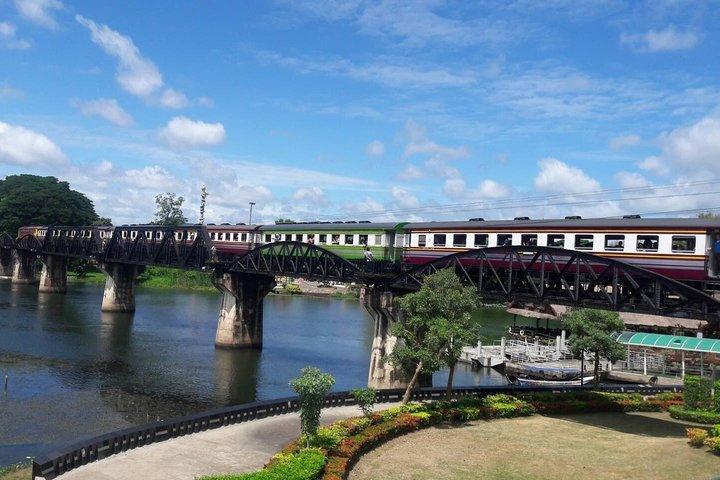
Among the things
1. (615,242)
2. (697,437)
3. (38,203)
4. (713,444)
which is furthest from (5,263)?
(713,444)

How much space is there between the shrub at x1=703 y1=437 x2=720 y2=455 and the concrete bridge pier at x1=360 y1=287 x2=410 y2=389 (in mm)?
20436

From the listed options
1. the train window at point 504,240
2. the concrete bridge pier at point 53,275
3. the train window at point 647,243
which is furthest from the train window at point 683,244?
the concrete bridge pier at point 53,275

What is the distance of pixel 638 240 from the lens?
32.0 metres

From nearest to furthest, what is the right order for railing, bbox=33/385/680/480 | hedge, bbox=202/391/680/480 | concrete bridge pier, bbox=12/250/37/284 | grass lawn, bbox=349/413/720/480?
railing, bbox=33/385/680/480 < hedge, bbox=202/391/680/480 < grass lawn, bbox=349/413/720/480 < concrete bridge pier, bbox=12/250/37/284

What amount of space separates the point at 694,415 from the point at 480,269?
531 inches

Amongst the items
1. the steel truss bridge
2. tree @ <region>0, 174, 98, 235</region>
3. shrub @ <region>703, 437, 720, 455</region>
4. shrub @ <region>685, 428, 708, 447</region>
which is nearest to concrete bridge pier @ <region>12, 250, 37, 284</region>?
tree @ <region>0, 174, 98, 235</region>

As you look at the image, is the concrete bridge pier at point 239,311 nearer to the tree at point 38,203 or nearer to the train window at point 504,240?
the train window at point 504,240

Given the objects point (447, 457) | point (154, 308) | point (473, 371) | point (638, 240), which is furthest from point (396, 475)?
point (154, 308)

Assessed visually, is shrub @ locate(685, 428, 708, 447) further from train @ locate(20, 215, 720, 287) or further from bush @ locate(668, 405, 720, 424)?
train @ locate(20, 215, 720, 287)

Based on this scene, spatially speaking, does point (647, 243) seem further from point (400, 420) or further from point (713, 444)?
point (400, 420)

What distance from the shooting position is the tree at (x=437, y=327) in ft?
97.4

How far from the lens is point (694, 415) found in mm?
32406

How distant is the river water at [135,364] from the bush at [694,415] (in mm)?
20224

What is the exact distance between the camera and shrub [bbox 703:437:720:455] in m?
25.9
